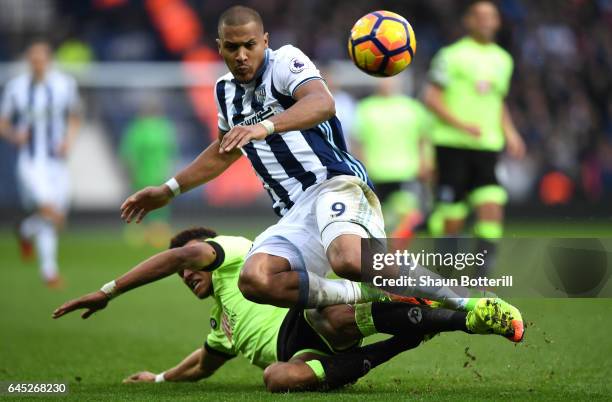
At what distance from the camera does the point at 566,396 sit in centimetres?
502

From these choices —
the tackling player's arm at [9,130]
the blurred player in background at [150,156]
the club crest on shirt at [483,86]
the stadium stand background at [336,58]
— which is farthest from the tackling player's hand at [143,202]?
the blurred player in background at [150,156]

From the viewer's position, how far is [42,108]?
12.6m

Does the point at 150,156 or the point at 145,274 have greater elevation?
the point at 145,274

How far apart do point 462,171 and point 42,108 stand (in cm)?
546

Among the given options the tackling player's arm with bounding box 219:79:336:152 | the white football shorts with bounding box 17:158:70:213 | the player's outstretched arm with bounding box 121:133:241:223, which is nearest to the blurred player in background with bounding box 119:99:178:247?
the white football shorts with bounding box 17:158:70:213

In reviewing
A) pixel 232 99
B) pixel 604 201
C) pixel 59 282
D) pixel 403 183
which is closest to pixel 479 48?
pixel 403 183

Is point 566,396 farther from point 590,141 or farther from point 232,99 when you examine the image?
point 590,141

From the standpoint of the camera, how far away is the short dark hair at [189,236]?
5.86m

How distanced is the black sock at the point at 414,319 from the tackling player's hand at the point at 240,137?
1096 mm

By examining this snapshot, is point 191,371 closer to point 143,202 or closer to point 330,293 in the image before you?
point 143,202

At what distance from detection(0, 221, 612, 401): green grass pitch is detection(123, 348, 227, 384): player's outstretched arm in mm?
Answer: 87

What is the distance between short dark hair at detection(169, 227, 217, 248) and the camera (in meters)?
5.86

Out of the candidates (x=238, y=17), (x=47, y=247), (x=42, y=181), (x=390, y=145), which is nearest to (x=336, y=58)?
(x=390, y=145)

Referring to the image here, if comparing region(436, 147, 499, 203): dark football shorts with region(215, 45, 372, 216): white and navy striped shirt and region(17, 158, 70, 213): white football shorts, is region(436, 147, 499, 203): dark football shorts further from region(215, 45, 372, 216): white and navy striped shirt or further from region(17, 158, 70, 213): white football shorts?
region(17, 158, 70, 213): white football shorts
